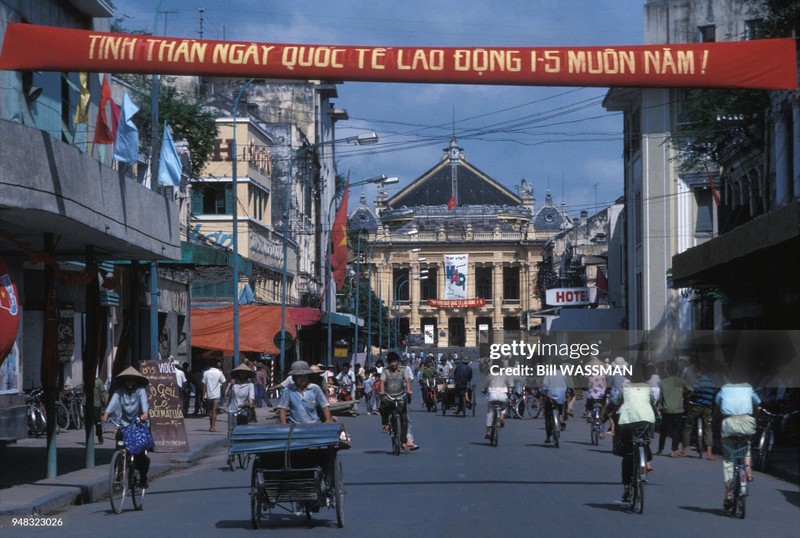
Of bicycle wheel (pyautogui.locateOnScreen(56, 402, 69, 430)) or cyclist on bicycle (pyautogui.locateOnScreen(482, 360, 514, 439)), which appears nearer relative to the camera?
cyclist on bicycle (pyautogui.locateOnScreen(482, 360, 514, 439))

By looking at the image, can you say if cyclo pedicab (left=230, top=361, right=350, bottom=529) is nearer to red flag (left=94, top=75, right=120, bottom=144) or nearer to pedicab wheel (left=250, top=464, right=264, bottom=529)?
pedicab wheel (left=250, top=464, right=264, bottom=529)

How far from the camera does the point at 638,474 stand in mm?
13852

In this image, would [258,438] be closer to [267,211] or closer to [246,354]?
[246,354]

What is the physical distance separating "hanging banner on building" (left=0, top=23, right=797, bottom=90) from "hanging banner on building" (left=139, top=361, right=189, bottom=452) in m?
8.86

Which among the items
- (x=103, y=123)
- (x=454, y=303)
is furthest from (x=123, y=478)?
(x=454, y=303)

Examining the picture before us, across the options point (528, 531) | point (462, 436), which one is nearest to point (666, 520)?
point (528, 531)

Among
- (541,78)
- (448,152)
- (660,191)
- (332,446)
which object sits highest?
(448,152)

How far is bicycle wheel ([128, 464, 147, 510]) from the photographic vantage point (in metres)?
14.5

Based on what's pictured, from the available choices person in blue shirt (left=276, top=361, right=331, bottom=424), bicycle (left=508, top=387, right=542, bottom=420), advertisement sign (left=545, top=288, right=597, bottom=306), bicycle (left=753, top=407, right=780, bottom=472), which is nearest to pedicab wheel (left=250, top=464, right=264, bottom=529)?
person in blue shirt (left=276, top=361, right=331, bottom=424)

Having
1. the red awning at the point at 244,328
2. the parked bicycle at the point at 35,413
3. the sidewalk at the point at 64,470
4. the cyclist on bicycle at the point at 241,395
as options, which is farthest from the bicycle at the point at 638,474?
the red awning at the point at 244,328

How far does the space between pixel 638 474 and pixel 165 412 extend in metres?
11.5

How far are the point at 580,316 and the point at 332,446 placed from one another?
149 ft

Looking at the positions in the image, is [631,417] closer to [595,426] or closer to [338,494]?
[338,494]

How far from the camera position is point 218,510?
14398 millimetres
